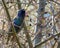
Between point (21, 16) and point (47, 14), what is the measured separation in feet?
2.14

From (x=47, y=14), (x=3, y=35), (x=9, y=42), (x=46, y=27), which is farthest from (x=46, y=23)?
(x=3, y=35)

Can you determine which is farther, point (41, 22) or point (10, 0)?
point (10, 0)

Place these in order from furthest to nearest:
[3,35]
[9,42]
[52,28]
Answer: [52,28]
[9,42]
[3,35]

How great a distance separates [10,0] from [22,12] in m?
0.56

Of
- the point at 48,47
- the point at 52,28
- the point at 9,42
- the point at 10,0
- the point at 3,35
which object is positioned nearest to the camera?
the point at 3,35

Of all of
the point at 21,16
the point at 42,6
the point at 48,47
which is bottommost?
the point at 48,47

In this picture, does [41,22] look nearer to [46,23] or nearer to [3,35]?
[46,23]

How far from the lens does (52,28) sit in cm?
312

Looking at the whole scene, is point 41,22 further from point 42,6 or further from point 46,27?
point 42,6

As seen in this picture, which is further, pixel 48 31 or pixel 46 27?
pixel 46 27

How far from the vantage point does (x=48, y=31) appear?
3.04 metres

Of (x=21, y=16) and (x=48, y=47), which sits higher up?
(x=21, y=16)

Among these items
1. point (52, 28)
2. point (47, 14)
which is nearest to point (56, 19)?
point (52, 28)

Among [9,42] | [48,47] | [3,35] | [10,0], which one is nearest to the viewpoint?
[3,35]
